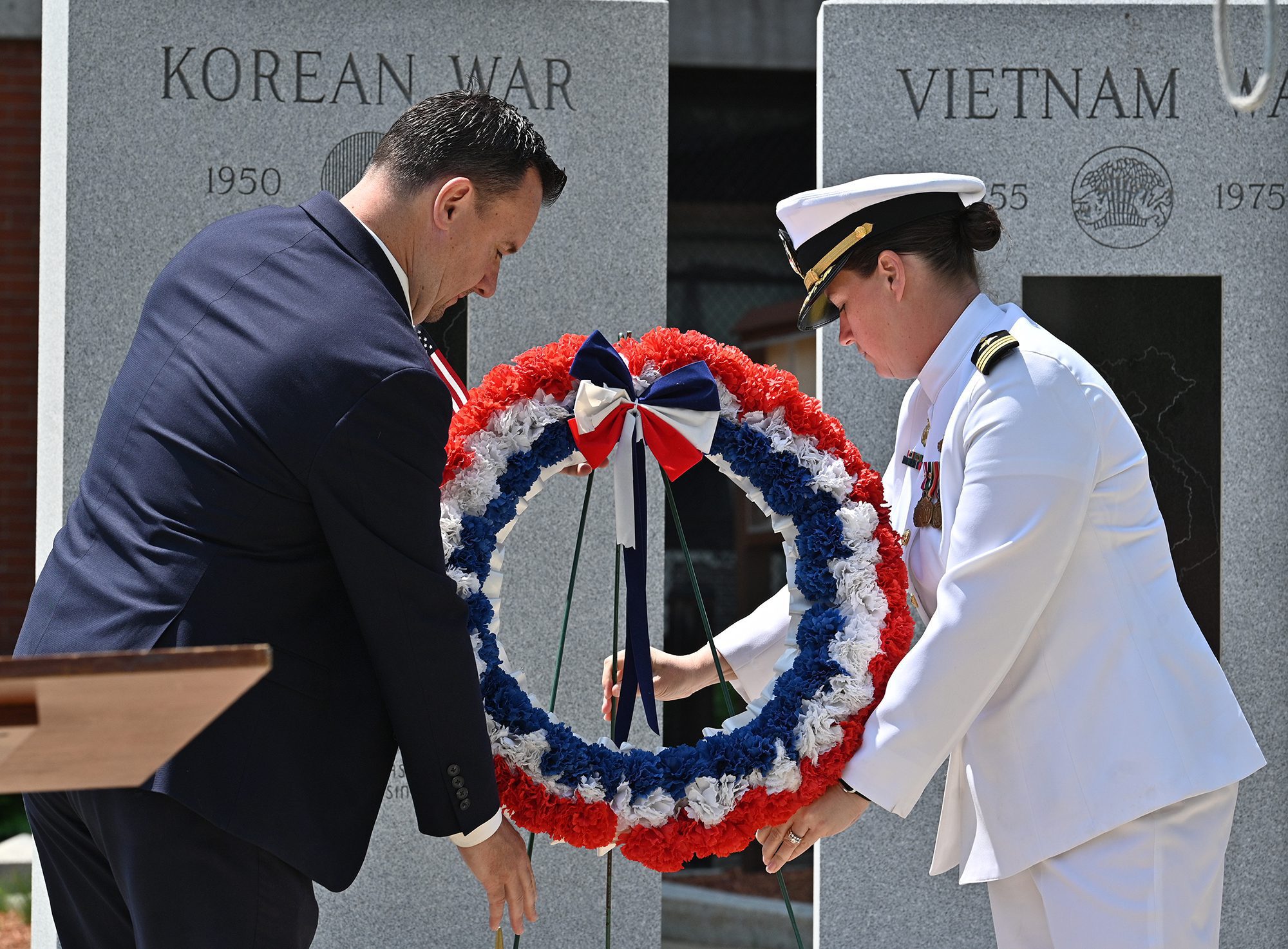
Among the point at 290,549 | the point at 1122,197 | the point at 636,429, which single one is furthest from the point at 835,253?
the point at 1122,197

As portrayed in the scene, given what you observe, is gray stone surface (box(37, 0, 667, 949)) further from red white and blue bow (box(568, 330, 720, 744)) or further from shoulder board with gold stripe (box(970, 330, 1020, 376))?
shoulder board with gold stripe (box(970, 330, 1020, 376))

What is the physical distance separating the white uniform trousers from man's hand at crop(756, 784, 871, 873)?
0.39 metres

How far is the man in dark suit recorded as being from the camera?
2076mm

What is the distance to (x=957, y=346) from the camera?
9.02 feet

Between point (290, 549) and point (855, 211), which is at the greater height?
point (855, 211)

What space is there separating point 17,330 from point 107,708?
6.87 metres

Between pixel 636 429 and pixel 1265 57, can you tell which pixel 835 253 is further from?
pixel 1265 57

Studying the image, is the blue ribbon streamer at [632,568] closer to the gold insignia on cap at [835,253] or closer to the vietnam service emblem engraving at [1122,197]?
the gold insignia on cap at [835,253]

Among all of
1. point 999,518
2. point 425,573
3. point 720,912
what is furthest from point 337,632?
point 720,912

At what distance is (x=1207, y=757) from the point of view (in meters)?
2.46

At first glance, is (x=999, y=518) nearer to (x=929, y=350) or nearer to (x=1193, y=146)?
(x=929, y=350)

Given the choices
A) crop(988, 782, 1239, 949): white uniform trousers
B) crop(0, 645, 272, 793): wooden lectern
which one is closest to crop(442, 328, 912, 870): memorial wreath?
crop(988, 782, 1239, 949): white uniform trousers

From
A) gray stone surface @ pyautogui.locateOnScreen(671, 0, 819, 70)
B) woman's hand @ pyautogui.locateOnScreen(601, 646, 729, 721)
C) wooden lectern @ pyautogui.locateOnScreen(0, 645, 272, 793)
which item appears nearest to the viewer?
wooden lectern @ pyautogui.locateOnScreen(0, 645, 272, 793)

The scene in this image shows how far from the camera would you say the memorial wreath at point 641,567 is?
2.63 metres
